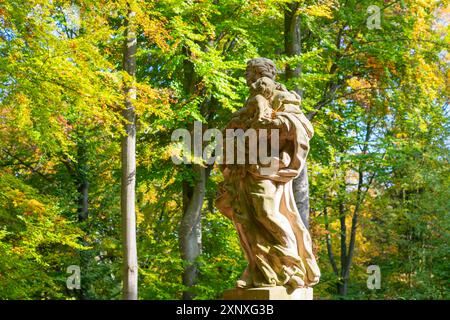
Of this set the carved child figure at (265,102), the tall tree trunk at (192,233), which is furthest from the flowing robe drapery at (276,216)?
the tall tree trunk at (192,233)

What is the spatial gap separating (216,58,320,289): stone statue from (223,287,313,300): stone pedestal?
2.9 inches

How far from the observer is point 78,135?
19.6m

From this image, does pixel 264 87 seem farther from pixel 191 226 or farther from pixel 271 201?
pixel 191 226

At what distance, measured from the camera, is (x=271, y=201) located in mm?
8070

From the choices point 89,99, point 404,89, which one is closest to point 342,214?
point 404,89

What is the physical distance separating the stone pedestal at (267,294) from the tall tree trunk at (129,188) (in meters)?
4.24

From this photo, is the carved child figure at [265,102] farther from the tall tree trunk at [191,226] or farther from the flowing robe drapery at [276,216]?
the tall tree trunk at [191,226]

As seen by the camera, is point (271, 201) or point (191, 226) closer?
point (271, 201)

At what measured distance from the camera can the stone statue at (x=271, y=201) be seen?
7.98 meters

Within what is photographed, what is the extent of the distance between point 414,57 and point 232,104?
5378mm

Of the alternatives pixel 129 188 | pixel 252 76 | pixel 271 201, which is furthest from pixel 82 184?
pixel 271 201

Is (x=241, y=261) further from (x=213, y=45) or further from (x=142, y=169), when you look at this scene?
(x=213, y=45)

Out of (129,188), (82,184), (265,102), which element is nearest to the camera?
(265,102)

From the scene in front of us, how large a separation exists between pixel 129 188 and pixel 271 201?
15.4 feet
